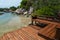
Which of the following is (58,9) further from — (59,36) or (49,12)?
(59,36)

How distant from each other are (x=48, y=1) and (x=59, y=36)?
14331mm

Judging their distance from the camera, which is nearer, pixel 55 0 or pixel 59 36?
pixel 59 36

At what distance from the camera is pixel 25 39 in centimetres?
642

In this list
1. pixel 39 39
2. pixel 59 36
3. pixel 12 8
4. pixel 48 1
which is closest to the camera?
pixel 59 36

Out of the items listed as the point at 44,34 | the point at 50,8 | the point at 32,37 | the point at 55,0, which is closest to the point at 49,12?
the point at 50,8

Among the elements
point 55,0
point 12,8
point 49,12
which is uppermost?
point 55,0

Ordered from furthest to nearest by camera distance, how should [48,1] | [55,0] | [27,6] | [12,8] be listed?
[12,8]
[27,6]
[48,1]
[55,0]

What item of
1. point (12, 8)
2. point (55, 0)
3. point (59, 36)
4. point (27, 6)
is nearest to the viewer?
point (59, 36)

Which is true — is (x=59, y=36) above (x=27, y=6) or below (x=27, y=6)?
above

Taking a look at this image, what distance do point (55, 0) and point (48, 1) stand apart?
4.15ft

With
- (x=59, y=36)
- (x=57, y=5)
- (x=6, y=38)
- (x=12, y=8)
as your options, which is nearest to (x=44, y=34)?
(x=59, y=36)

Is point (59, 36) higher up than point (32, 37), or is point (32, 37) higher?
point (59, 36)

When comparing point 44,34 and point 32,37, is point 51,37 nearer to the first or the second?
point 44,34

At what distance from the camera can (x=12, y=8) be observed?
52125 millimetres
